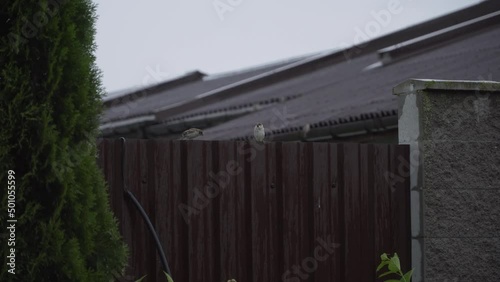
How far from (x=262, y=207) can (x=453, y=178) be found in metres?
1.46

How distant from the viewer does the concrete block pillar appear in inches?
251

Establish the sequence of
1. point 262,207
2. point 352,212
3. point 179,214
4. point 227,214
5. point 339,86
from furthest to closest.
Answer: point 339,86 → point 352,212 → point 262,207 → point 227,214 → point 179,214

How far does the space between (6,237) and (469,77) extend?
7.18m

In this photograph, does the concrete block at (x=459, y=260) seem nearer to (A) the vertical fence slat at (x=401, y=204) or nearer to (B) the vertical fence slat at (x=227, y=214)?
(A) the vertical fence slat at (x=401, y=204)

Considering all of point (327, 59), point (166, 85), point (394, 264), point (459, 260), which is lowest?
point (459, 260)

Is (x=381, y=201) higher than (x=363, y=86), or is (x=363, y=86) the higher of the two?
(x=363, y=86)

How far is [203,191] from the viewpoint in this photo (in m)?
5.77

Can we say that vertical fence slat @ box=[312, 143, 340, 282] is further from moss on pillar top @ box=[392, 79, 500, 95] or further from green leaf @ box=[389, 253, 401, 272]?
green leaf @ box=[389, 253, 401, 272]

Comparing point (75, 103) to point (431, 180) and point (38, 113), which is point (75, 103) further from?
point (431, 180)

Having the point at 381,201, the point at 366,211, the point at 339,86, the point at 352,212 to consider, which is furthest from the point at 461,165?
the point at 339,86

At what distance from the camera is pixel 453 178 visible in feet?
21.1

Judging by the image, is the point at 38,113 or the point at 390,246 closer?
the point at 38,113

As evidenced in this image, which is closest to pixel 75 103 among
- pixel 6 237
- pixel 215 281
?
pixel 6 237

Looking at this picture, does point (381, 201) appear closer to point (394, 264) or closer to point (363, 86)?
point (394, 264)
